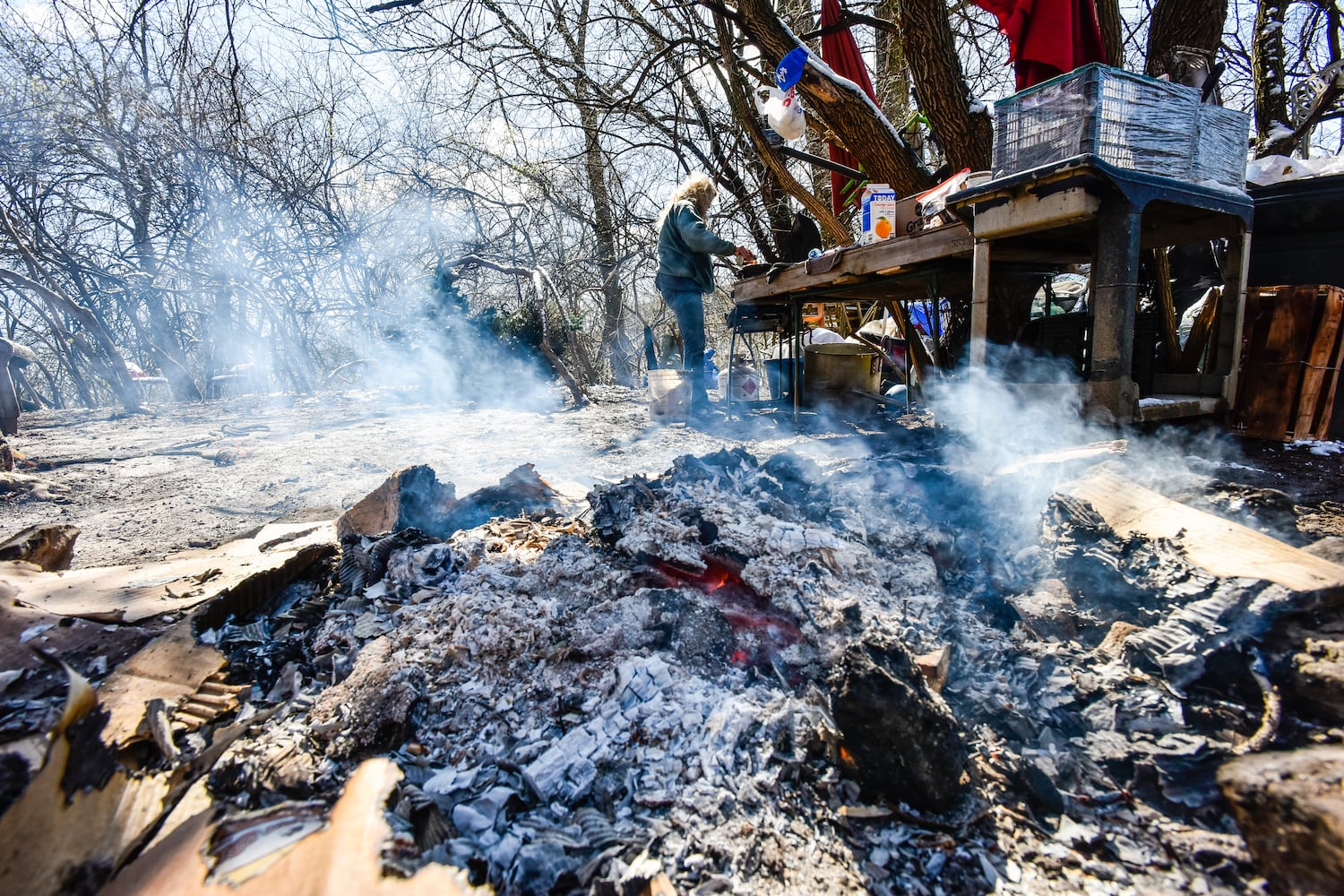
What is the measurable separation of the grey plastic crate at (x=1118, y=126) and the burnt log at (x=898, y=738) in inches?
127

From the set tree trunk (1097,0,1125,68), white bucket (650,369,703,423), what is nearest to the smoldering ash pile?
white bucket (650,369,703,423)

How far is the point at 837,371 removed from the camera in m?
7.24

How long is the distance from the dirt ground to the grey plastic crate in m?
1.77

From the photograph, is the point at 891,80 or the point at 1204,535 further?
the point at 891,80

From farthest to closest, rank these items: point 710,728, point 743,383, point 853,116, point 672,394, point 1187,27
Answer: point 743,383
point 672,394
point 853,116
point 1187,27
point 710,728

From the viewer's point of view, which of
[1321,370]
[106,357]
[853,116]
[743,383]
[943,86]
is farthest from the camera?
[106,357]

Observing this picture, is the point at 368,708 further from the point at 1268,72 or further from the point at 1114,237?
the point at 1268,72

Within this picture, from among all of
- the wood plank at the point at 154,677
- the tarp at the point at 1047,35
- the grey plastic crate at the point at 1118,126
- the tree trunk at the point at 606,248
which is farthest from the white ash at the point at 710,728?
the tree trunk at the point at 606,248

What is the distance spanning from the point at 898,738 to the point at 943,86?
19.9ft

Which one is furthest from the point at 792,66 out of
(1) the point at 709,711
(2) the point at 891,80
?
(1) the point at 709,711

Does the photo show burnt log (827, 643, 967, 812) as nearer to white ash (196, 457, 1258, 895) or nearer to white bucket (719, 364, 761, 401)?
white ash (196, 457, 1258, 895)

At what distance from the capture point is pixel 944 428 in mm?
5230

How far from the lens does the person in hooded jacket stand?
6.60 m

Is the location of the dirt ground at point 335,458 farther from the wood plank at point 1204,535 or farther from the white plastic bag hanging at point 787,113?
the white plastic bag hanging at point 787,113
